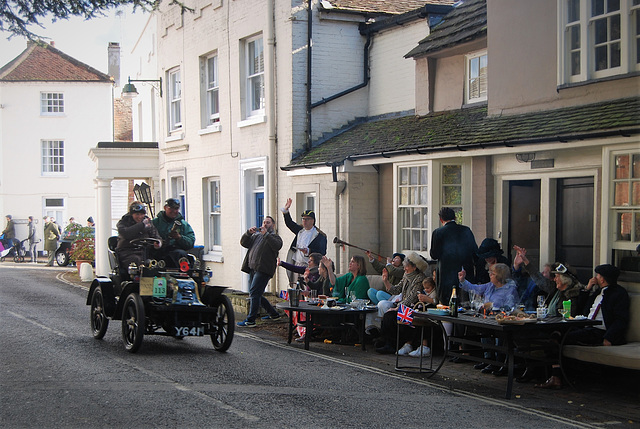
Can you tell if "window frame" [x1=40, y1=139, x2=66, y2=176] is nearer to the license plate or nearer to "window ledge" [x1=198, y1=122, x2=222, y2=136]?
"window ledge" [x1=198, y1=122, x2=222, y2=136]

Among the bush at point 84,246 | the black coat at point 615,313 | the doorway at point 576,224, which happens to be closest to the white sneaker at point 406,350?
the doorway at point 576,224

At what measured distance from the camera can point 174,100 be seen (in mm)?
23359

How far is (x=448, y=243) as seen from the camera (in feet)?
37.7

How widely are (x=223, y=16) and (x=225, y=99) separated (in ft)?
6.73

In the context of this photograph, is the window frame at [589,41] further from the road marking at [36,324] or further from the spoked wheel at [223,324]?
the road marking at [36,324]

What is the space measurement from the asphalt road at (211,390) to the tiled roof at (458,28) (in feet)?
20.3

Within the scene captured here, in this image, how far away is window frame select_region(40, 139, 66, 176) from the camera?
40.1 meters

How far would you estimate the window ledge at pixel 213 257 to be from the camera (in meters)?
20.9

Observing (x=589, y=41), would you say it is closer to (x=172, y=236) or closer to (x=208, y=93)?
(x=172, y=236)

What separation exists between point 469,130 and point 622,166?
3113 millimetres

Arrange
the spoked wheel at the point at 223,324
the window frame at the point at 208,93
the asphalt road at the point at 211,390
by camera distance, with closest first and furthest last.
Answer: the asphalt road at the point at 211,390 → the spoked wheel at the point at 223,324 → the window frame at the point at 208,93

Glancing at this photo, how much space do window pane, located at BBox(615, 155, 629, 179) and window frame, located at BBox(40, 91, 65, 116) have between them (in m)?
34.5

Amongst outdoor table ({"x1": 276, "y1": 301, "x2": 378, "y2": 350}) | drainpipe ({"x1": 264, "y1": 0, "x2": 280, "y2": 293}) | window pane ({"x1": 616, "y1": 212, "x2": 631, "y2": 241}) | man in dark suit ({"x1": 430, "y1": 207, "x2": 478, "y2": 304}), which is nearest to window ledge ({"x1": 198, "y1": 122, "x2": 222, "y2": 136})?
drainpipe ({"x1": 264, "y1": 0, "x2": 280, "y2": 293})

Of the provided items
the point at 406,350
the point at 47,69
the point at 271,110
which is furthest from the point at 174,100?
the point at 47,69
